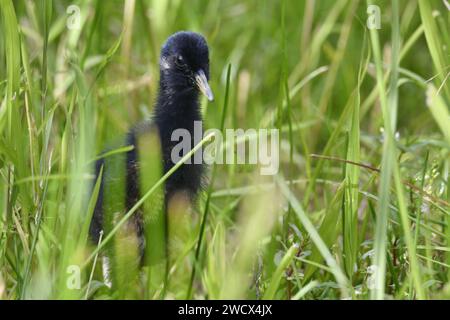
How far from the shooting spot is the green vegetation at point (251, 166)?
2.23 m

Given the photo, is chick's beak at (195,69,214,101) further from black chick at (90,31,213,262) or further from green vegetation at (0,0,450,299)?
green vegetation at (0,0,450,299)

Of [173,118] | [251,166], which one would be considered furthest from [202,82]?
[251,166]

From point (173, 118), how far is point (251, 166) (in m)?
0.83

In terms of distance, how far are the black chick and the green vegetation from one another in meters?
0.10

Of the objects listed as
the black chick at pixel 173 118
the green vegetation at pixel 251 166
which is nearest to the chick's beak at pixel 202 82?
the black chick at pixel 173 118

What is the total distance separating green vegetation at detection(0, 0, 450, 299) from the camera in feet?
7.33

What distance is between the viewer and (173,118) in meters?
3.16

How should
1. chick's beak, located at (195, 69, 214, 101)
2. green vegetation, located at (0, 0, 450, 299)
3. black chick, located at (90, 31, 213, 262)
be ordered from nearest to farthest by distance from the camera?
green vegetation, located at (0, 0, 450, 299) < black chick, located at (90, 31, 213, 262) < chick's beak, located at (195, 69, 214, 101)

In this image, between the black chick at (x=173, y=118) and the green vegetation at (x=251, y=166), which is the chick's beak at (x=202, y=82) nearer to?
the black chick at (x=173, y=118)

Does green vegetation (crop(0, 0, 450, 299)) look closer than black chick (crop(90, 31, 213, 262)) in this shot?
Yes

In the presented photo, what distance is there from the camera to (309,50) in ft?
15.2

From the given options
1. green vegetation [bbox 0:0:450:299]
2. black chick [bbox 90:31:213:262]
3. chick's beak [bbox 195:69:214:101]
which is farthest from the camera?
chick's beak [bbox 195:69:214:101]

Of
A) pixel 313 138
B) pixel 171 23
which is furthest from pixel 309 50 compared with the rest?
pixel 171 23

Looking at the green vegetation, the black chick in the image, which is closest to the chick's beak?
the black chick
